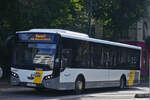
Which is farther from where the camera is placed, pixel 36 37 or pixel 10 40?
pixel 36 37

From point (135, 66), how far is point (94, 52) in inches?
283

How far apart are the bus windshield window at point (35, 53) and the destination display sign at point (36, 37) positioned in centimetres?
25

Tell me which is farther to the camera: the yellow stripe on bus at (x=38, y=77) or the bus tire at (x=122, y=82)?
the bus tire at (x=122, y=82)

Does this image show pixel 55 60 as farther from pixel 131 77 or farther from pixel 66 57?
pixel 131 77

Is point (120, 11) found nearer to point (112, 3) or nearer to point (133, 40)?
point (112, 3)

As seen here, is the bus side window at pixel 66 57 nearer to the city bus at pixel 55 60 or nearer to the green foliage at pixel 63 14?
the city bus at pixel 55 60

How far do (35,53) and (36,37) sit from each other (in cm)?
85

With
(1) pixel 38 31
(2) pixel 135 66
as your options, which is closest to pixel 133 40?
(2) pixel 135 66

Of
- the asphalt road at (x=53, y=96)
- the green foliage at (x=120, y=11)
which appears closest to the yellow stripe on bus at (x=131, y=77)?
the asphalt road at (x=53, y=96)

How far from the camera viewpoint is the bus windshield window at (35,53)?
16844 millimetres

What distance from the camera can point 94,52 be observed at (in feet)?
67.2

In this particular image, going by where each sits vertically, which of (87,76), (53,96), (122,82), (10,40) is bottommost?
(53,96)

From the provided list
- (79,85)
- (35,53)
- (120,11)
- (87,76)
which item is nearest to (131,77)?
(87,76)

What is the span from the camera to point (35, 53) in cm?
1700
